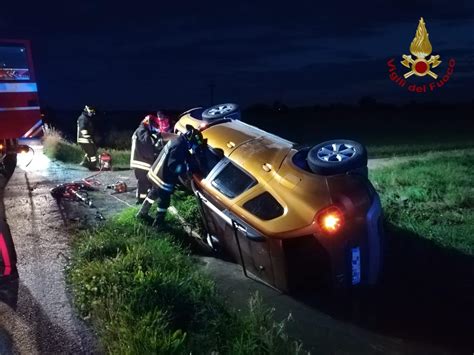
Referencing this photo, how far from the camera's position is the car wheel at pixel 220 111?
8133mm

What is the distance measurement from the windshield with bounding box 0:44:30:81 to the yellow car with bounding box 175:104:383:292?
4.33m

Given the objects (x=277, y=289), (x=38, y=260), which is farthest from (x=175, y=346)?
(x=38, y=260)

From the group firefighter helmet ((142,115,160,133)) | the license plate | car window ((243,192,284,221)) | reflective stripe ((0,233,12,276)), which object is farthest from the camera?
firefighter helmet ((142,115,160,133))

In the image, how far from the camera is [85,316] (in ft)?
16.3

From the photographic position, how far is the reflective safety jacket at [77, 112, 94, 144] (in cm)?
1294

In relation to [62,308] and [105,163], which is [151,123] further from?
[62,308]

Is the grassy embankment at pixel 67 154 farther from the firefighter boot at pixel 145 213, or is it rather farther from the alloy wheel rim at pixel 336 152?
the alloy wheel rim at pixel 336 152

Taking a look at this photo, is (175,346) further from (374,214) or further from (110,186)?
(110,186)

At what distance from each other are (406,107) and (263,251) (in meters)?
56.8

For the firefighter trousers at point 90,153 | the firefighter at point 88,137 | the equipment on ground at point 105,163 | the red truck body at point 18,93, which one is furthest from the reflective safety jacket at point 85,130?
the red truck body at point 18,93

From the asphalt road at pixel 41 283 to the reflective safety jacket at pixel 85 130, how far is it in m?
2.45

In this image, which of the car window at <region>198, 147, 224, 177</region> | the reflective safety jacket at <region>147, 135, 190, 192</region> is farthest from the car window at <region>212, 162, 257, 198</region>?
the reflective safety jacket at <region>147, 135, 190, 192</region>

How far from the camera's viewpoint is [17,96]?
319 inches

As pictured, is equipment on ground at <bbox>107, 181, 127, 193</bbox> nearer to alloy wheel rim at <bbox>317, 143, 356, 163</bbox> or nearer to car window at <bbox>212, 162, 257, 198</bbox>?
car window at <bbox>212, 162, 257, 198</bbox>
